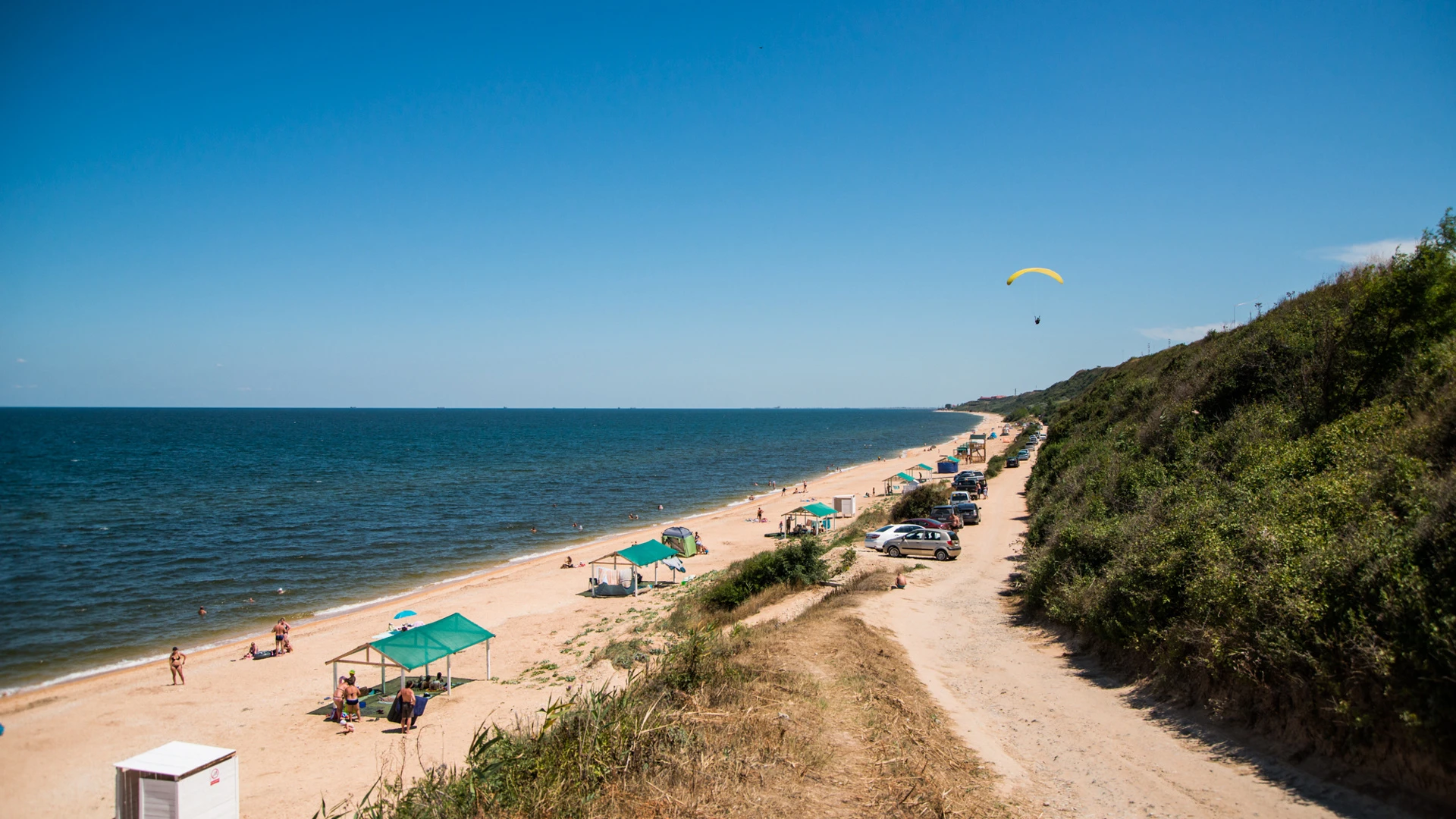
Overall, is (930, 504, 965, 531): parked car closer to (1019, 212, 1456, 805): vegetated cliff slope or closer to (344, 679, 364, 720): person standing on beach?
(1019, 212, 1456, 805): vegetated cliff slope

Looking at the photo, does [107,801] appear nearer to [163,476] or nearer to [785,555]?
[785,555]

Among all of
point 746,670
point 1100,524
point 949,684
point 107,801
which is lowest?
point 107,801

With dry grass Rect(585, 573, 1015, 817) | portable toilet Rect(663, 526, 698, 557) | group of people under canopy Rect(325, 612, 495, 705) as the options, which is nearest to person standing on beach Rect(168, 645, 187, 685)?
group of people under canopy Rect(325, 612, 495, 705)

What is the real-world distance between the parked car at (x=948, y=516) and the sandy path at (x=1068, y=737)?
499 inches

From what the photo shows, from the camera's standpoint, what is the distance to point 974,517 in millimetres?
33656

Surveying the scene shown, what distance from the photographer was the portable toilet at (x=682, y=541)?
110ft

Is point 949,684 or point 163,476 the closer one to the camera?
point 949,684

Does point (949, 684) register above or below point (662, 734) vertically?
below

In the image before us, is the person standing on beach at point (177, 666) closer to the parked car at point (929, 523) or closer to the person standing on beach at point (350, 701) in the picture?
the person standing on beach at point (350, 701)

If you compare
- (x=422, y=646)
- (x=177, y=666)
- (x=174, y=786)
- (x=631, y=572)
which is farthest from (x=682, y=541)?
(x=174, y=786)

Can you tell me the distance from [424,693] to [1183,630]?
16765 millimetres

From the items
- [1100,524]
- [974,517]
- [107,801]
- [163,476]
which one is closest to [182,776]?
[107,801]

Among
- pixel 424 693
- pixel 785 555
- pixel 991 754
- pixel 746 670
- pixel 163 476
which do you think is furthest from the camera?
pixel 163 476

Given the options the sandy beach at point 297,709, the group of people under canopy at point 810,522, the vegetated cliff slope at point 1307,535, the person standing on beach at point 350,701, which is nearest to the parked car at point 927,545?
the vegetated cliff slope at point 1307,535
